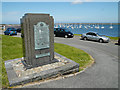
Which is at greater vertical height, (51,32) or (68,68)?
(51,32)

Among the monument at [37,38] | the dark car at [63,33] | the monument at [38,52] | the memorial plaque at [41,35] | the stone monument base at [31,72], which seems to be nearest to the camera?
the stone monument base at [31,72]

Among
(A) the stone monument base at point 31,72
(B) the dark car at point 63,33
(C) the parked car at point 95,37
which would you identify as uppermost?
(B) the dark car at point 63,33

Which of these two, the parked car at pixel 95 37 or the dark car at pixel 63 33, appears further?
the dark car at pixel 63 33

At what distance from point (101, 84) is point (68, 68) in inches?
75.6

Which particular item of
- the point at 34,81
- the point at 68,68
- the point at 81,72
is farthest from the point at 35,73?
the point at 81,72

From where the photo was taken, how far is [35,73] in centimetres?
540

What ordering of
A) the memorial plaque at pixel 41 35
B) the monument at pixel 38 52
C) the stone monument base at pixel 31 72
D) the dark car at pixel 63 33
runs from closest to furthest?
the stone monument base at pixel 31 72, the monument at pixel 38 52, the memorial plaque at pixel 41 35, the dark car at pixel 63 33

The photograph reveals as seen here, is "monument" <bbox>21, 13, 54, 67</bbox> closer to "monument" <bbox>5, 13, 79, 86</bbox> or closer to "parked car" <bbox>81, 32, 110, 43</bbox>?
"monument" <bbox>5, 13, 79, 86</bbox>

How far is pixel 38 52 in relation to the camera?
20.7 feet

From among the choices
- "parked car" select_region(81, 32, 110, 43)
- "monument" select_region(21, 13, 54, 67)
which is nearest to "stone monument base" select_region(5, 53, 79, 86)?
"monument" select_region(21, 13, 54, 67)

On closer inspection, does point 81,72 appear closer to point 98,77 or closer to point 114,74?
point 98,77

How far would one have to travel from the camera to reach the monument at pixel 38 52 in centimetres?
546

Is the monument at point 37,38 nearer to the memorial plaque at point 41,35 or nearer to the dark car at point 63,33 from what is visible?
the memorial plaque at point 41,35

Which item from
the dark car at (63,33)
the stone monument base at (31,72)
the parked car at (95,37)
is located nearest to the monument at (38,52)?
the stone monument base at (31,72)
